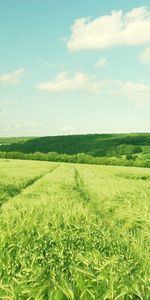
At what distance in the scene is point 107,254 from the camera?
5.60m

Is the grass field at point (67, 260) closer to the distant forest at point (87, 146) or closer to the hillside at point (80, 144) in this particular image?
the distant forest at point (87, 146)

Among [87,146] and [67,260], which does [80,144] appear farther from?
[67,260]

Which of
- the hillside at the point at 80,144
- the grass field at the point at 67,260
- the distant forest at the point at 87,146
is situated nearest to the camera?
the grass field at the point at 67,260

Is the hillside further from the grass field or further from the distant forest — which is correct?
the grass field

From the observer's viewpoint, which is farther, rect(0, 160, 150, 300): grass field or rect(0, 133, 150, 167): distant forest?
rect(0, 133, 150, 167): distant forest

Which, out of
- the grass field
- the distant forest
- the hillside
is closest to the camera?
the grass field

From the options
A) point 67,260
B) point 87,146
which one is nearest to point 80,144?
point 87,146

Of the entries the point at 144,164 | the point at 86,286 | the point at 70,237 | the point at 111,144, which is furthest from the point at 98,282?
the point at 111,144

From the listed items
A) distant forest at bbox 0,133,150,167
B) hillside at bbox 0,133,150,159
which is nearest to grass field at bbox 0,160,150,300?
distant forest at bbox 0,133,150,167

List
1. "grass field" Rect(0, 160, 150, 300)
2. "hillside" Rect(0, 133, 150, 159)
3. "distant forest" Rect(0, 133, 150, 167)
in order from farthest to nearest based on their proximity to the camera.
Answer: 1. "hillside" Rect(0, 133, 150, 159)
2. "distant forest" Rect(0, 133, 150, 167)
3. "grass field" Rect(0, 160, 150, 300)

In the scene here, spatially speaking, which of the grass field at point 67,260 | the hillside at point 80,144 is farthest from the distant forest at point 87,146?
the grass field at point 67,260

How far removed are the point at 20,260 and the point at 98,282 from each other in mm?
1054

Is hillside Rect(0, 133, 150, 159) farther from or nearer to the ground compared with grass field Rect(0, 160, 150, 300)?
nearer to the ground

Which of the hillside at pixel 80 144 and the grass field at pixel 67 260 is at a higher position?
the grass field at pixel 67 260
